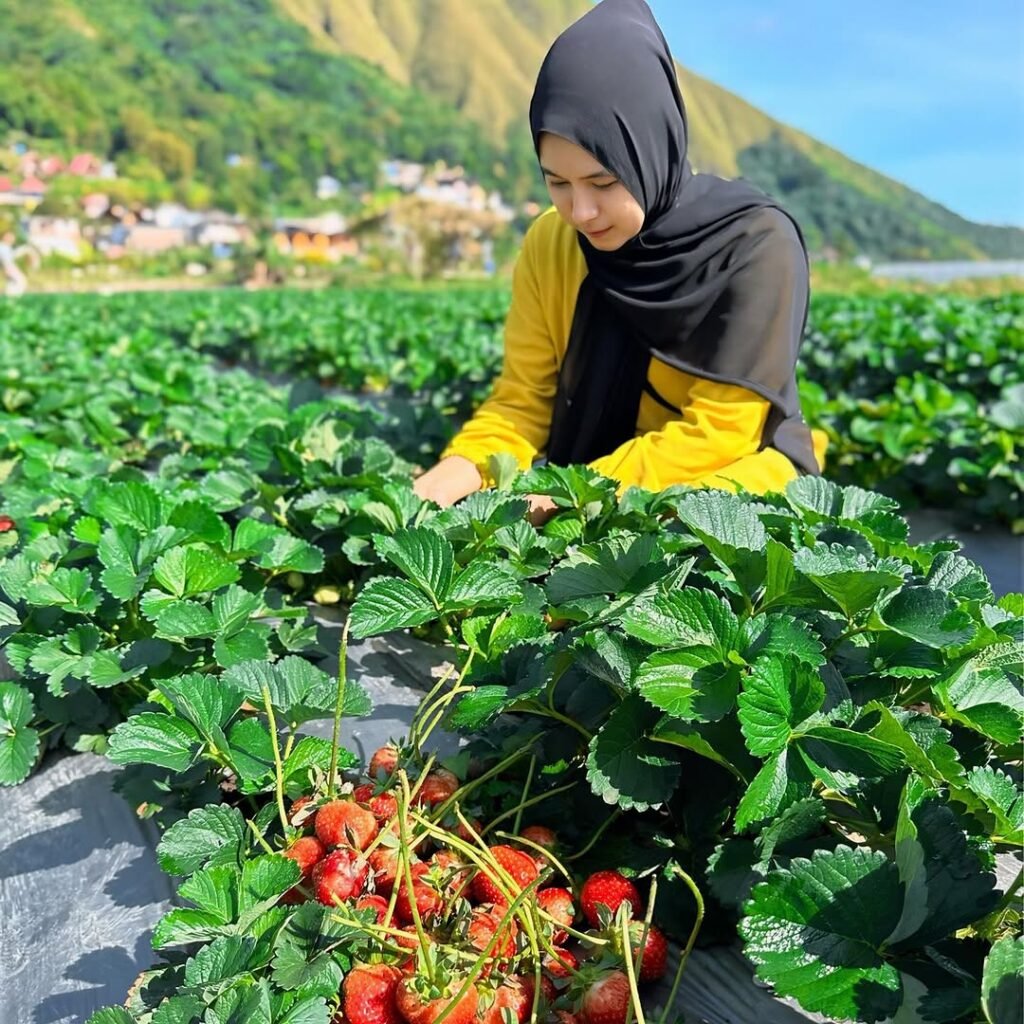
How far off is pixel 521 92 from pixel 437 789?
422ft

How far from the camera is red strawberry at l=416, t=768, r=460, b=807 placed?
1114mm

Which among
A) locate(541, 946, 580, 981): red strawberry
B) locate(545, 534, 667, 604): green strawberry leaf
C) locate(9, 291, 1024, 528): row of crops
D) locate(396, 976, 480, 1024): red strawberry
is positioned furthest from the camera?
locate(9, 291, 1024, 528): row of crops

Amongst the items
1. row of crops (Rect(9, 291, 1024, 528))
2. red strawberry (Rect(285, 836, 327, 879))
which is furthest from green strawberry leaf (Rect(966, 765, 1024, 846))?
row of crops (Rect(9, 291, 1024, 528))

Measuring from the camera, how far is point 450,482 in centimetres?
217

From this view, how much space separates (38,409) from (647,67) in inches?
109

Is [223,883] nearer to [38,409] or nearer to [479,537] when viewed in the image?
[479,537]

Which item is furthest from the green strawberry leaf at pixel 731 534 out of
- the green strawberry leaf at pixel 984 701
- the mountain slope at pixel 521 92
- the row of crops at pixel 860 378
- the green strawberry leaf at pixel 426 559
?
the mountain slope at pixel 521 92

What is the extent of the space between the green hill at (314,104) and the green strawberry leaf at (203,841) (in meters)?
65.3

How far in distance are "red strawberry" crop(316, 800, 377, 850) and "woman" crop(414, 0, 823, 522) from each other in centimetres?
97

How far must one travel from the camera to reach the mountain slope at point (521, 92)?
10262 centimetres

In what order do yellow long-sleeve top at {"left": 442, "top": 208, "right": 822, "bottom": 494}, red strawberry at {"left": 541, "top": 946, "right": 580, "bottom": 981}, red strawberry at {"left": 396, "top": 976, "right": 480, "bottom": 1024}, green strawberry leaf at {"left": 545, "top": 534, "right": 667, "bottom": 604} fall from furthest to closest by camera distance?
1. yellow long-sleeve top at {"left": 442, "top": 208, "right": 822, "bottom": 494}
2. green strawberry leaf at {"left": 545, "top": 534, "right": 667, "bottom": 604}
3. red strawberry at {"left": 541, "top": 946, "right": 580, "bottom": 981}
4. red strawberry at {"left": 396, "top": 976, "right": 480, "bottom": 1024}

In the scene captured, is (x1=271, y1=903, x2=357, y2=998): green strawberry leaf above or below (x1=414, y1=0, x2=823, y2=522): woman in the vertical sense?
below

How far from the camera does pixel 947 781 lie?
934mm

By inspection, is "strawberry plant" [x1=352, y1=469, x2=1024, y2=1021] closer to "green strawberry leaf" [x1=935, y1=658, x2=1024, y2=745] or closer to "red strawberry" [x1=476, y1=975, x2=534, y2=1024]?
"green strawberry leaf" [x1=935, y1=658, x2=1024, y2=745]
